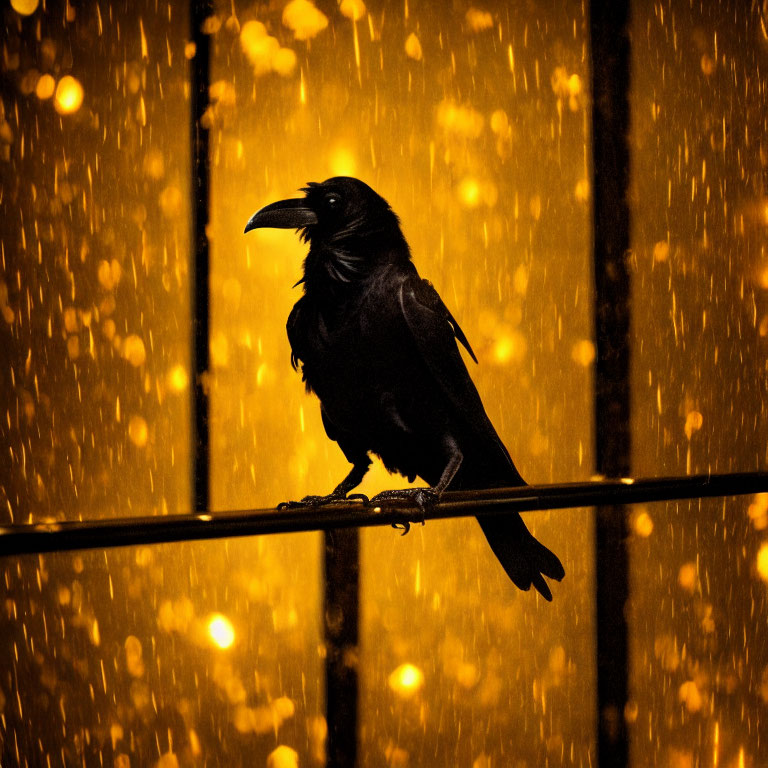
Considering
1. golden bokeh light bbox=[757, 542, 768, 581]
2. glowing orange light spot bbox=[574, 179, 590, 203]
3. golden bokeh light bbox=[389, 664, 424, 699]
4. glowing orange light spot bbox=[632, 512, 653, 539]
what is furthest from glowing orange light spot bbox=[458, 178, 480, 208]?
golden bokeh light bbox=[757, 542, 768, 581]

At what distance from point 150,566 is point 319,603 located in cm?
22

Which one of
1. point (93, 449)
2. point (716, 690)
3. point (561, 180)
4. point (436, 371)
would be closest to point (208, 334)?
point (93, 449)

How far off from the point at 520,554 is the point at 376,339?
1.08 feet

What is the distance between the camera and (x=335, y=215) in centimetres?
86

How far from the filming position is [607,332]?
45.4 inches

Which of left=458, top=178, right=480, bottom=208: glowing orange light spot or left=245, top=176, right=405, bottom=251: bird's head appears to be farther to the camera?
left=458, top=178, right=480, bottom=208: glowing orange light spot

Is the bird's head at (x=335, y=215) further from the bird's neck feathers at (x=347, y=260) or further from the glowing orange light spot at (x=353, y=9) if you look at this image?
the glowing orange light spot at (x=353, y=9)

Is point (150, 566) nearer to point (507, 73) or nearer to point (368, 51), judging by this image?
point (368, 51)

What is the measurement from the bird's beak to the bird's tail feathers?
16.6 inches

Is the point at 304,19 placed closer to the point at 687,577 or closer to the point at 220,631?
the point at 220,631

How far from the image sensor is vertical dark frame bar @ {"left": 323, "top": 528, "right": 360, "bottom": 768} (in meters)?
1.00

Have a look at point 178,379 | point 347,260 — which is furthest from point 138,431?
point 347,260

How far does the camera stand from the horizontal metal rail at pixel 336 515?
49cm

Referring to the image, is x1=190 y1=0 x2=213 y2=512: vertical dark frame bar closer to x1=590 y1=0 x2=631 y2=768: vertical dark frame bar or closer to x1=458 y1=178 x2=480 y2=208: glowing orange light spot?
x1=458 y1=178 x2=480 y2=208: glowing orange light spot
